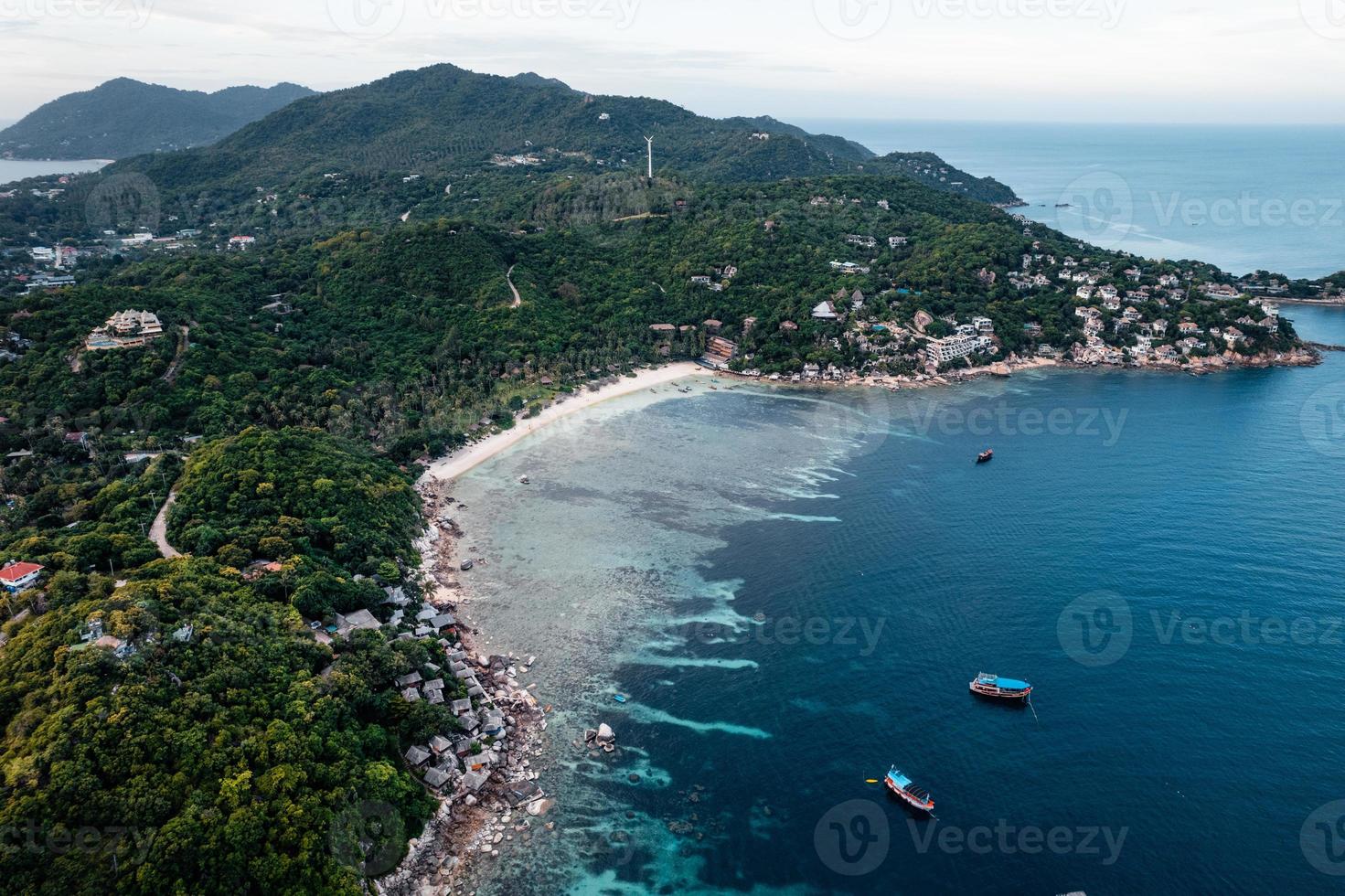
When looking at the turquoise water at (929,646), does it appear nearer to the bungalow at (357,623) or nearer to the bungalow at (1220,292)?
the bungalow at (357,623)

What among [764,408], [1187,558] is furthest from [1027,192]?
[1187,558]

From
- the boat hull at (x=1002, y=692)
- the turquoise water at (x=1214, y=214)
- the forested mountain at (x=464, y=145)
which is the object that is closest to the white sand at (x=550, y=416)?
the boat hull at (x=1002, y=692)

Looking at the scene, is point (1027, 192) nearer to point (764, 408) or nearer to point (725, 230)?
point (725, 230)

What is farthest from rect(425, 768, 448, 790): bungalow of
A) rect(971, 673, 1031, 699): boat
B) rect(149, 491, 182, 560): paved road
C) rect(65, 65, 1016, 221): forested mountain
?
rect(65, 65, 1016, 221): forested mountain

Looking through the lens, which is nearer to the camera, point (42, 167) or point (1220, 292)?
point (1220, 292)

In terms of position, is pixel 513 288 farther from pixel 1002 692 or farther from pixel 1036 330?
pixel 1002 692

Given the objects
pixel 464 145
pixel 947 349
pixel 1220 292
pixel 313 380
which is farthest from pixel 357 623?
pixel 464 145
